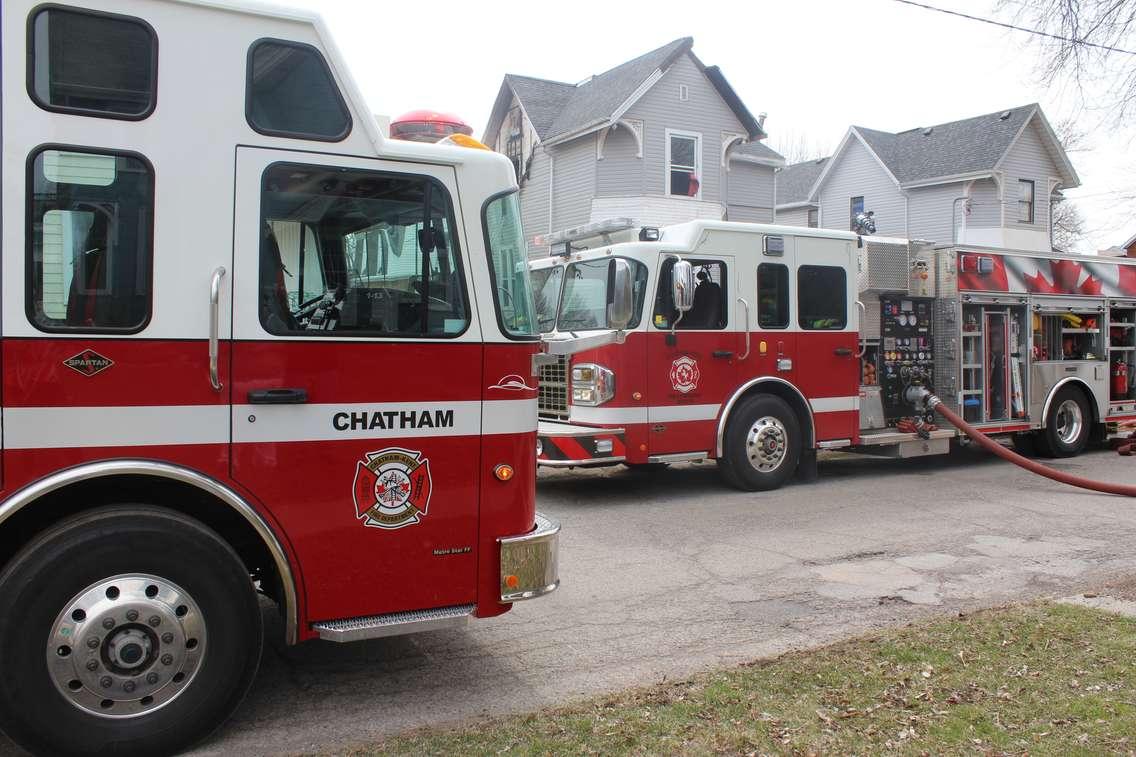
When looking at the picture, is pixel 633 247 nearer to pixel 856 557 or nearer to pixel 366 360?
pixel 856 557

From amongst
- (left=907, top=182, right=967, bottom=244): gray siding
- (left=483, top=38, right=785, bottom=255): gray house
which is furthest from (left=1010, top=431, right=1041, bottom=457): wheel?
(left=907, top=182, right=967, bottom=244): gray siding

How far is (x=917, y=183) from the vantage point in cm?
3177

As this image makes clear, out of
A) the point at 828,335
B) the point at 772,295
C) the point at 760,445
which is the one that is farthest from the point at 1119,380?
the point at 760,445

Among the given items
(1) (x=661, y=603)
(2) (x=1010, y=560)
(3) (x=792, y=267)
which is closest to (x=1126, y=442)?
(3) (x=792, y=267)

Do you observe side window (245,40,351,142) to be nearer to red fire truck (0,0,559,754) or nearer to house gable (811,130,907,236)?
red fire truck (0,0,559,754)

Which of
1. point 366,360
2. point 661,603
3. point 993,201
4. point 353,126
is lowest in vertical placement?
point 661,603

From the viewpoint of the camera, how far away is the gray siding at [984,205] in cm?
3034

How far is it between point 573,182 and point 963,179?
1355cm

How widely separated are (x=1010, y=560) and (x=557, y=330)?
15.8ft

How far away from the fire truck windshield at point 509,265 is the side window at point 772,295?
5.90 metres

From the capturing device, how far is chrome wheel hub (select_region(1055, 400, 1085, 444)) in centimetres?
1274

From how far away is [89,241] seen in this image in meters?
3.56

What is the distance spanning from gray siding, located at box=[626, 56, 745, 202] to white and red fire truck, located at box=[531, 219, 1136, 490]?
13.1 meters

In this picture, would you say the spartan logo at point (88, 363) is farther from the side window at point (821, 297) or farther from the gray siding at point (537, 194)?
the gray siding at point (537, 194)
